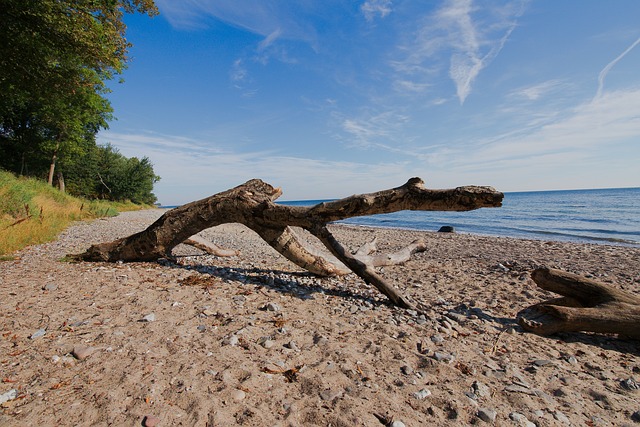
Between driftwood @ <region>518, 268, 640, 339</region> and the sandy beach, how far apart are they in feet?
0.61

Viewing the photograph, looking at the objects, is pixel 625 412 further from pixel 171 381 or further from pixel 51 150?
pixel 51 150

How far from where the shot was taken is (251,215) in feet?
21.0

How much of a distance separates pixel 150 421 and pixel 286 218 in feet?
13.9

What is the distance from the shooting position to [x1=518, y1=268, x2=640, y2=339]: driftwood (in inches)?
168

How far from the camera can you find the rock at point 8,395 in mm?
2266

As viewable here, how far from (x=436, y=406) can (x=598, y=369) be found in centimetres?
247

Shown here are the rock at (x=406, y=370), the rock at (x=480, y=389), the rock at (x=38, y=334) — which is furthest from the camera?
the rock at (x=38, y=334)

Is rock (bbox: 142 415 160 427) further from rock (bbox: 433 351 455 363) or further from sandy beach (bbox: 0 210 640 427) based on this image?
rock (bbox: 433 351 455 363)

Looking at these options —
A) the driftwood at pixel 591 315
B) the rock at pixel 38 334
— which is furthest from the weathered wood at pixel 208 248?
the driftwood at pixel 591 315

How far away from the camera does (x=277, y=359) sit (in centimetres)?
316

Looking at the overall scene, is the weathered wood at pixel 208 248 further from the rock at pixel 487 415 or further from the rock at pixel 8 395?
the rock at pixel 487 415

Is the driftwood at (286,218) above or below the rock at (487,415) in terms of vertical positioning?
above

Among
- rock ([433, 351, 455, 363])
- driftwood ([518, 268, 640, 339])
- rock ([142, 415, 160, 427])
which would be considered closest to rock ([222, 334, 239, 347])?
rock ([142, 415, 160, 427])

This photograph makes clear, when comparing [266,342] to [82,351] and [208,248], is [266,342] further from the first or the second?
[208,248]
